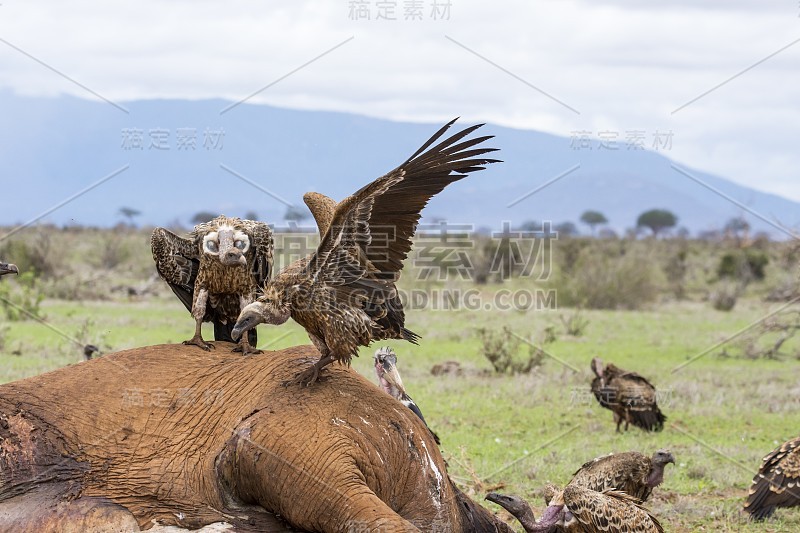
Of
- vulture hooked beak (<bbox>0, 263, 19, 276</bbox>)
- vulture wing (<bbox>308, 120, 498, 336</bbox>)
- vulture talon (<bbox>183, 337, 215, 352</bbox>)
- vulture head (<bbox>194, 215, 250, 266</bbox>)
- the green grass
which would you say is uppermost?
vulture wing (<bbox>308, 120, 498, 336</bbox>)

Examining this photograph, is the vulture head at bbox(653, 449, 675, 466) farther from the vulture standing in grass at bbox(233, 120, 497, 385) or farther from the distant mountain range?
the distant mountain range

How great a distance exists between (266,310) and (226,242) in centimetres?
200

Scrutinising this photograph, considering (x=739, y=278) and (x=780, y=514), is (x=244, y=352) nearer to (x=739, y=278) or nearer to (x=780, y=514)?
(x=780, y=514)

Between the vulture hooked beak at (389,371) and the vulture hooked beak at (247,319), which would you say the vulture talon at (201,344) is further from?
the vulture hooked beak at (389,371)

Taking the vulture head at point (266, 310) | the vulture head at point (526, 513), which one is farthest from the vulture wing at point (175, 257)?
the vulture head at point (526, 513)

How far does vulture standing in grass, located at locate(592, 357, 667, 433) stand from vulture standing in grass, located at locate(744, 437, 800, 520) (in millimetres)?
3726

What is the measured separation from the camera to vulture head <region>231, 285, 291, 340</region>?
18.6 ft

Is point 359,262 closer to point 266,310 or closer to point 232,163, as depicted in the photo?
point 266,310

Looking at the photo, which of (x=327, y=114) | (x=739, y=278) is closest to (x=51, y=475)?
(x=739, y=278)

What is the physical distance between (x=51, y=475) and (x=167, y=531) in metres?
0.73

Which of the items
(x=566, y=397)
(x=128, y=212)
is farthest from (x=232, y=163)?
(x=566, y=397)

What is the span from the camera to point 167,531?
5.02 meters

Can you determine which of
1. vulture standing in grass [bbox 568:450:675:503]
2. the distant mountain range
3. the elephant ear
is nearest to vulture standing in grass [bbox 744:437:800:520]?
vulture standing in grass [bbox 568:450:675:503]

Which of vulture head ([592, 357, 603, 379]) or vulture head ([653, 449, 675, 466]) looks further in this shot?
vulture head ([592, 357, 603, 379])
